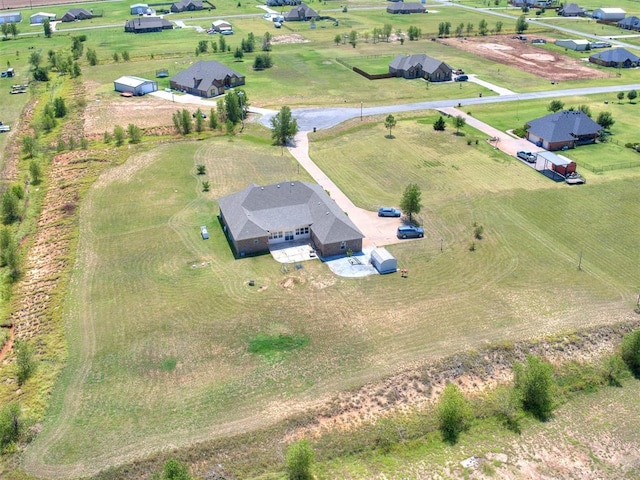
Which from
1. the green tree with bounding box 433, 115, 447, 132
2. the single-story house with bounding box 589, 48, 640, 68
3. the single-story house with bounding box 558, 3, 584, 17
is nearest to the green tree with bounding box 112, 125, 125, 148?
the green tree with bounding box 433, 115, 447, 132

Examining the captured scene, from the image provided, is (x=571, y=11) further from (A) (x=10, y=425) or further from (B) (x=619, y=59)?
(A) (x=10, y=425)

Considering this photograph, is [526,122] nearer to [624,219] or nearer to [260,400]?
[624,219]

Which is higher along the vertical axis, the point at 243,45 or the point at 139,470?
the point at 243,45

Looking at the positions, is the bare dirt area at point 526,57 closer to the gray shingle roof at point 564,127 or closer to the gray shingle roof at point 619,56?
the gray shingle roof at point 619,56

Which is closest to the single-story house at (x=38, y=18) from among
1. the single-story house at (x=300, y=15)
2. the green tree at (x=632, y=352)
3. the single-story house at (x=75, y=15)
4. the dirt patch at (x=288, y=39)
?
the single-story house at (x=75, y=15)

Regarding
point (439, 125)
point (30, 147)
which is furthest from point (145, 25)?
point (439, 125)

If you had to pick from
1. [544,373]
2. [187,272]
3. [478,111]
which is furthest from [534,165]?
[187,272]
